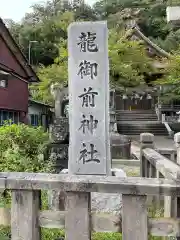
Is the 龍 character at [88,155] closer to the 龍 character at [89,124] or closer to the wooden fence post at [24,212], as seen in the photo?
the 龍 character at [89,124]

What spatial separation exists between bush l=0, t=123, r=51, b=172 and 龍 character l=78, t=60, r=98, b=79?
10.9ft

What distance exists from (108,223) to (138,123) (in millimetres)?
22038

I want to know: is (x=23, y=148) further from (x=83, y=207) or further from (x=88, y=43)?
(x=83, y=207)

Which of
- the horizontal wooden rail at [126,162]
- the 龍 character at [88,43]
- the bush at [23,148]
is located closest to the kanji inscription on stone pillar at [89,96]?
the 龍 character at [88,43]

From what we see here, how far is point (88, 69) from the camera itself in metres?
5.21

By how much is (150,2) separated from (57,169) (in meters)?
40.6

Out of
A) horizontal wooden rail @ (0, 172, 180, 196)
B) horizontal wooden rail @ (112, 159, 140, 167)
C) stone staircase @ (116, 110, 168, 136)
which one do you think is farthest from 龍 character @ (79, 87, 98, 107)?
stone staircase @ (116, 110, 168, 136)

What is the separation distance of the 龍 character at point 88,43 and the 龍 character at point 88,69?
8.9 inches

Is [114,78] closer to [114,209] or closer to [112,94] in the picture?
[112,94]

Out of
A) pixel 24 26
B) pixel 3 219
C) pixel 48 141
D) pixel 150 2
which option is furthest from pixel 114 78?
pixel 150 2

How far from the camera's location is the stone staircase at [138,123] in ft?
76.0

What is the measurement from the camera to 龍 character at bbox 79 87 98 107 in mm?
5199

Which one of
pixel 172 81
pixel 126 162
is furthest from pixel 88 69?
pixel 172 81

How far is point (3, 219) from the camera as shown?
8.87 ft
